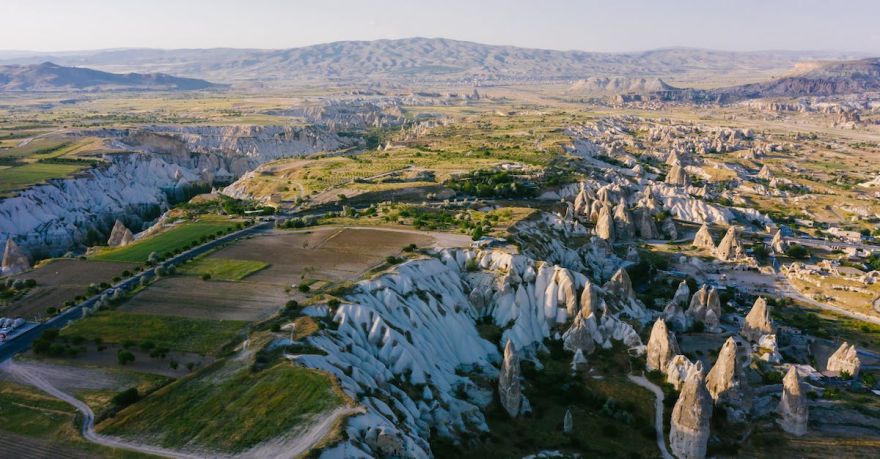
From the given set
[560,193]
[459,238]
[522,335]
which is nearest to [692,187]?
[560,193]

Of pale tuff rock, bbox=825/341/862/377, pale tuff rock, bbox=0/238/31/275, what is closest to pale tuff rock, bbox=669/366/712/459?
pale tuff rock, bbox=825/341/862/377

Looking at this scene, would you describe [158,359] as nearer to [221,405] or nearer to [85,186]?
[221,405]

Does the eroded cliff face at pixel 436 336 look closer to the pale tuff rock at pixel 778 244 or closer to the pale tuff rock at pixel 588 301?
the pale tuff rock at pixel 588 301

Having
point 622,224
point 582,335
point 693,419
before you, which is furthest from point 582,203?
point 693,419

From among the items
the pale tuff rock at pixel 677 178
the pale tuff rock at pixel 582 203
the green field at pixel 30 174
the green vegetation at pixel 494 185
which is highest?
the green field at pixel 30 174

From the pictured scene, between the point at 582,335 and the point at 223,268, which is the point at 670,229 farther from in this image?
the point at 223,268

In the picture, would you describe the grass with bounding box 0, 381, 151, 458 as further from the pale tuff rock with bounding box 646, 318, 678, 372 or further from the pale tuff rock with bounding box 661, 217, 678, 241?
the pale tuff rock with bounding box 661, 217, 678, 241

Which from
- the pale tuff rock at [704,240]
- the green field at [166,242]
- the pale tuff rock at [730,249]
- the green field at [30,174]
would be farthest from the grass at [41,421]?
the pale tuff rock at [704,240]
